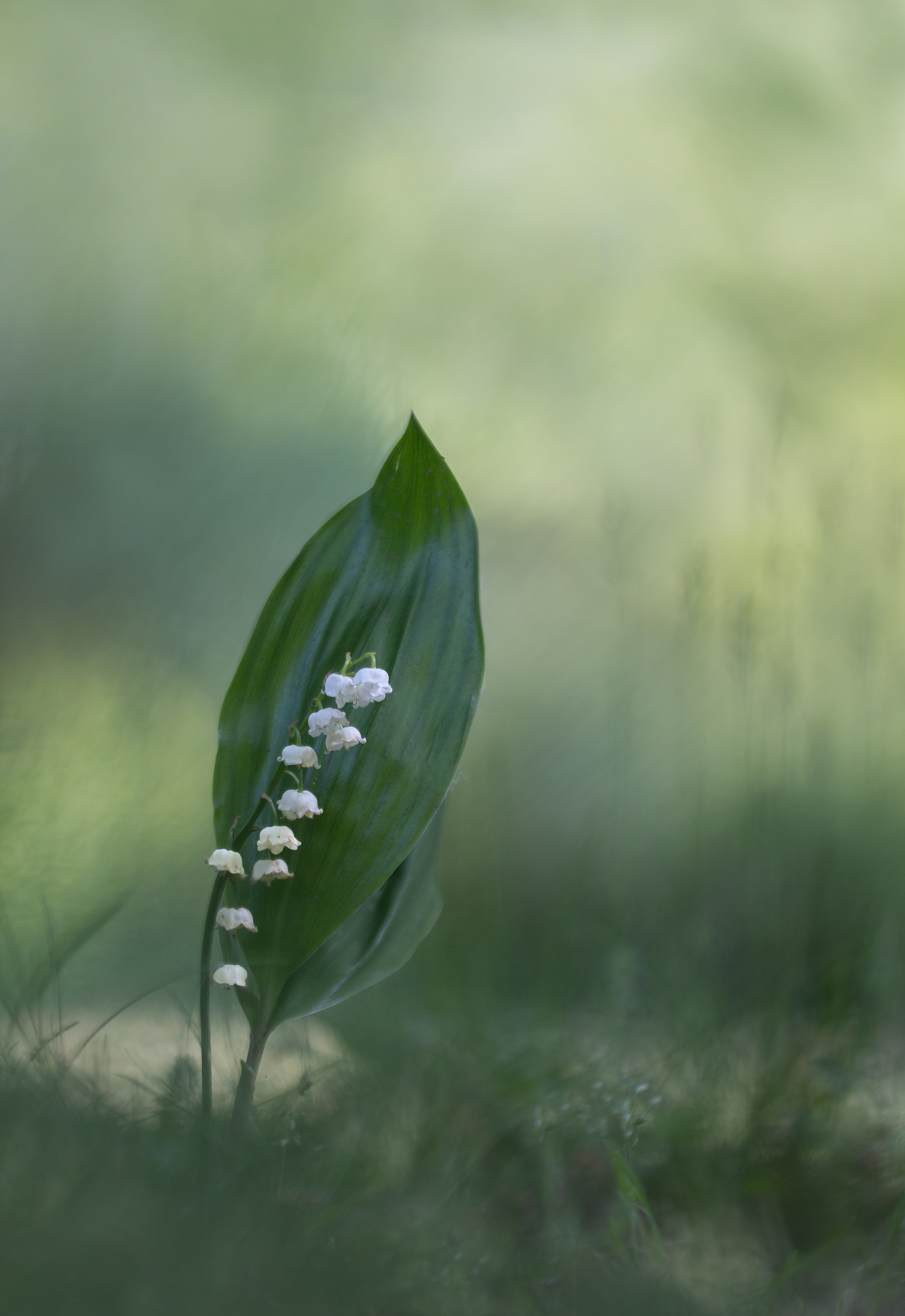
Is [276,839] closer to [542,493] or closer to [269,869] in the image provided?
[269,869]

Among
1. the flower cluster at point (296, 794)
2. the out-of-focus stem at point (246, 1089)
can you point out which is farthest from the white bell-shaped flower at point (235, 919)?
the out-of-focus stem at point (246, 1089)

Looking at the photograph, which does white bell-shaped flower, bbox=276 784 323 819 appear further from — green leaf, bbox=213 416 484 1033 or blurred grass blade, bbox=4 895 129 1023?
blurred grass blade, bbox=4 895 129 1023

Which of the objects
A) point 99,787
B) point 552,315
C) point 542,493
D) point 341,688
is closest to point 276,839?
point 341,688

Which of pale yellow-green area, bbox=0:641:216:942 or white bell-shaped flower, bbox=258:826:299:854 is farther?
pale yellow-green area, bbox=0:641:216:942

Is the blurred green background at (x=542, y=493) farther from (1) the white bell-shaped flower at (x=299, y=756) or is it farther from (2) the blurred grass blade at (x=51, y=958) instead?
(1) the white bell-shaped flower at (x=299, y=756)

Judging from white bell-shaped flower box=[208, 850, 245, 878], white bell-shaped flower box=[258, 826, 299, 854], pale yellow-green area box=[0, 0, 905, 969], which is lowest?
white bell-shaped flower box=[208, 850, 245, 878]

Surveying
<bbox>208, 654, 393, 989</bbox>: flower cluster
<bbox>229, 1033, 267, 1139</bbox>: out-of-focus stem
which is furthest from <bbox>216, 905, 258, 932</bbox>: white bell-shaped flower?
<bbox>229, 1033, 267, 1139</bbox>: out-of-focus stem

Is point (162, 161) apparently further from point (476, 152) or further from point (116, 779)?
point (116, 779)
